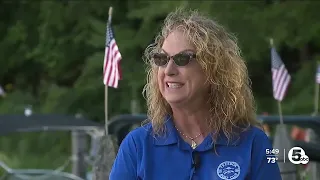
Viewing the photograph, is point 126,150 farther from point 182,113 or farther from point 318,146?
point 318,146

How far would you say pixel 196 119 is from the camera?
300 centimetres

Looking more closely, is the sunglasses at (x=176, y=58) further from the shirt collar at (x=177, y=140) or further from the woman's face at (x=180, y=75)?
the shirt collar at (x=177, y=140)

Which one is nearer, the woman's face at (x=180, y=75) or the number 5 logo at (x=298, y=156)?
the woman's face at (x=180, y=75)

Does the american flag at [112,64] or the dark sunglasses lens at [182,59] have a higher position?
the american flag at [112,64]

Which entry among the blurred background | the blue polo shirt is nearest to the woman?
the blue polo shirt

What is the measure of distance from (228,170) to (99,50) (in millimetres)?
19682

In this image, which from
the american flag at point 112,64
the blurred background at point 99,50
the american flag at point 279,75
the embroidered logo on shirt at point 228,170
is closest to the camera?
the embroidered logo on shirt at point 228,170

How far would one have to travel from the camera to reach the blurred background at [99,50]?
16.7 metres

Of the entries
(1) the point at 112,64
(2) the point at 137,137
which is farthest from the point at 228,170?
(1) the point at 112,64

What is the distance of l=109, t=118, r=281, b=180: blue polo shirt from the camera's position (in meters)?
2.87

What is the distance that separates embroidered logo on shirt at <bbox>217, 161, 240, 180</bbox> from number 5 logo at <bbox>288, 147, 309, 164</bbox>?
1.52 m

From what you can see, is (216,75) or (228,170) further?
(216,75)

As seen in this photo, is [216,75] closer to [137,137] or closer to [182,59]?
[182,59]

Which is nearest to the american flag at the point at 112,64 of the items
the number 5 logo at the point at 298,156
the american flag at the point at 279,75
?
the number 5 logo at the point at 298,156
